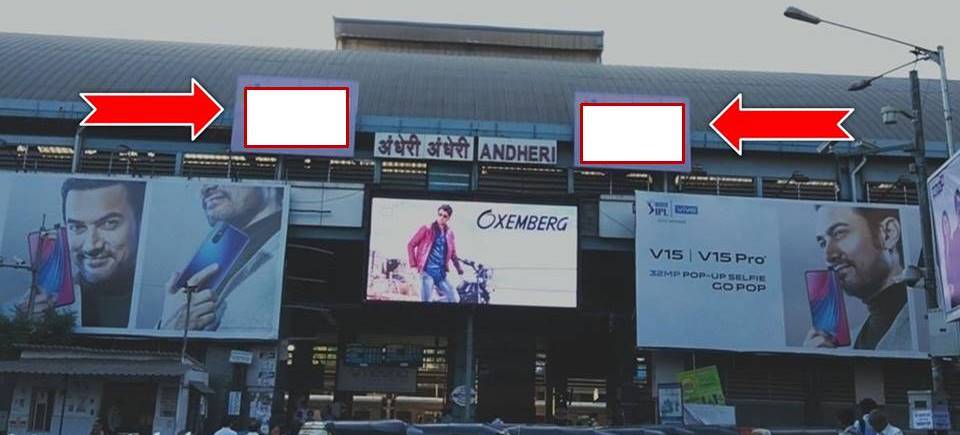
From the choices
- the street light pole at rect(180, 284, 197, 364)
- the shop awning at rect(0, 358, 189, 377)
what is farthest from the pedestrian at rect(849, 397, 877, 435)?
the street light pole at rect(180, 284, 197, 364)

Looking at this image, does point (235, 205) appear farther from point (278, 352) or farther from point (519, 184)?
point (519, 184)

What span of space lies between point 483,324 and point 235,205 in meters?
11.7

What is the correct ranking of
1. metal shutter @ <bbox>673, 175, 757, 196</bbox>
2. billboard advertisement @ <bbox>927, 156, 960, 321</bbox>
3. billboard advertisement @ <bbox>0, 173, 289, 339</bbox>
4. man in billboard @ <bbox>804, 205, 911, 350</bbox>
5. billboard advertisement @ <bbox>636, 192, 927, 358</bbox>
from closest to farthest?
billboard advertisement @ <bbox>927, 156, 960, 321</bbox> → billboard advertisement @ <bbox>0, 173, 289, 339</bbox> → billboard advertisement @ <bbox>636, 192, 927, 358</bbox> → man in billboard @ <bbox>804, 205, 911, 350</bbox> → metal shutter @ <bbox>673, 175, 757, 196</bbox>

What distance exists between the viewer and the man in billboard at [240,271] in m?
32.3

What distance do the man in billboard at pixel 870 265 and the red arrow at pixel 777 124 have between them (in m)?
4.34

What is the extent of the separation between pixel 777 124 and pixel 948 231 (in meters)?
23.2

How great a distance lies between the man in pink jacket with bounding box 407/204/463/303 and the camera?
107ft

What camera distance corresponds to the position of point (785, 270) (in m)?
33.4

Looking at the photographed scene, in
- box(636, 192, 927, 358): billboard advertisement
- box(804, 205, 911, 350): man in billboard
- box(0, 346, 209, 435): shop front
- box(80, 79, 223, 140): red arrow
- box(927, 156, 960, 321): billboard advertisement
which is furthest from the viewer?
box(80, 79, 223, 140): red arrow

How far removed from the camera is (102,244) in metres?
33.0

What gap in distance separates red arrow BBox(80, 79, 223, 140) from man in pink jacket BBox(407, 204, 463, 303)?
418 inches

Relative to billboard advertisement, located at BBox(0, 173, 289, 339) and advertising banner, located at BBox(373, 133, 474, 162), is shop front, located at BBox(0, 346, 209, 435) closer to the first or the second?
billboard advertisement, located at BBox(0, 173, 289, 339)

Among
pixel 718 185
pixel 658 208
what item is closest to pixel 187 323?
pixel 658 208

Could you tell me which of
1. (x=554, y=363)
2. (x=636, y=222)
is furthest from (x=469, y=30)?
(x=636, y=222)
